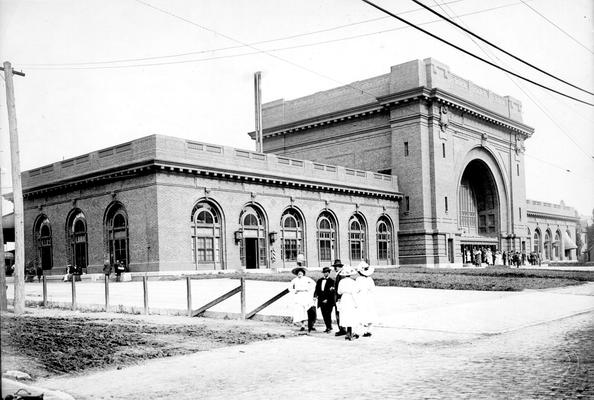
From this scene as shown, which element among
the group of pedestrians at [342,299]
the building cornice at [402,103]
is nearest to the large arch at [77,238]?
the building cornice at [402,103]

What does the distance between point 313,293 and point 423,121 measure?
3426cm

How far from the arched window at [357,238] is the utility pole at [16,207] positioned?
1140 inches

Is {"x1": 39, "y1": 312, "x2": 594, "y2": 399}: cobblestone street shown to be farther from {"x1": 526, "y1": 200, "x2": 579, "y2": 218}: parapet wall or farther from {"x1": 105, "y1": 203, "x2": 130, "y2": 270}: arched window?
{"x1": 526, "y1": 200, "x2": 579, "y2": 218}: parapet wall

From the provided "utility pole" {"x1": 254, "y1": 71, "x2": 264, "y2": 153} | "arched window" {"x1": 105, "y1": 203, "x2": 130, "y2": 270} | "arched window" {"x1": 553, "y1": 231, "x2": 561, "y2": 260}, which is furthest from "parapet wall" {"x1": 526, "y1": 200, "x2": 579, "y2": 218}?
"arched window" {"x1": 105, "y1": 203, "x2": 130, "y2": 270}

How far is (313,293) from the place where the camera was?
13344 millimetres

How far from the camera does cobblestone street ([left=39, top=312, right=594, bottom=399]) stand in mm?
6945

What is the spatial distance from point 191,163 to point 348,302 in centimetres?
2118

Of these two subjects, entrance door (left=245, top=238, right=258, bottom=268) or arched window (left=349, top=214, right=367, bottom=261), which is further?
arched window (left=349, top=214, right=367, bottom=261)

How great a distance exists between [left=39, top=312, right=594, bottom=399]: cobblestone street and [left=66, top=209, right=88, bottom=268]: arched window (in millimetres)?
27033

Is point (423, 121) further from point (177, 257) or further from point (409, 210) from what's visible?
point (177, 257)

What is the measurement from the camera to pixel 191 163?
31.9m

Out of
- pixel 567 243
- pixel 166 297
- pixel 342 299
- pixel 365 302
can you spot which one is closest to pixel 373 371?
pixel 365 302

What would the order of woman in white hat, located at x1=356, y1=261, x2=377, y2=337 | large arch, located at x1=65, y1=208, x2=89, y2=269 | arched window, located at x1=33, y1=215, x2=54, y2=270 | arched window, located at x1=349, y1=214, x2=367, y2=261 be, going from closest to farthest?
woman in white hat, located at x1=356, y1=261, x2=377, y2=337 < large arch, located at x1=65, y1=208, x2=89, y2=269 < arched window, located at x1=33, y1=215, x2=54, y2=270 < arched window, located at x1=349, y1=214, x2=367, y2=261

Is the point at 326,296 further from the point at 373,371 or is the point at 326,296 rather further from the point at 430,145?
the point at 430,145
